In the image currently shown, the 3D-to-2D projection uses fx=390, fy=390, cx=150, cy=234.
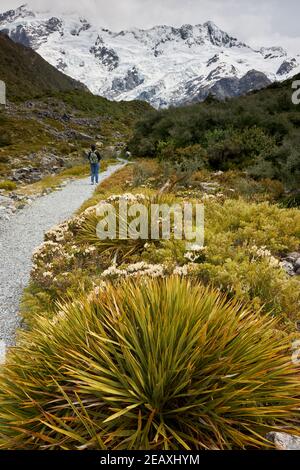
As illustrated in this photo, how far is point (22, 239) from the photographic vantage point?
32.3ft

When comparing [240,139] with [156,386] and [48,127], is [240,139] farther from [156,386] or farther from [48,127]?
[48,127]

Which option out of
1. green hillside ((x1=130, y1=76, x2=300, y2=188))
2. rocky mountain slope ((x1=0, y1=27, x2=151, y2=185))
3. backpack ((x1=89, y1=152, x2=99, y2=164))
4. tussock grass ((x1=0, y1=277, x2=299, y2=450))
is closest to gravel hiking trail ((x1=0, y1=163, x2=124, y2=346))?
backpack ((x1=89, y1=152, x2=99, y2=164))

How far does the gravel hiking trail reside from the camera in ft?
19.6

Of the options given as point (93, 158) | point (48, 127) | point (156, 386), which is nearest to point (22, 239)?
point (156, 386)

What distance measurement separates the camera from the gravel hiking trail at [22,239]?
5.98m

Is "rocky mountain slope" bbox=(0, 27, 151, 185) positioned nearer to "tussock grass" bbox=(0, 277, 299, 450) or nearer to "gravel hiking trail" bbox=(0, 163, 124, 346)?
"gravel hiking trail" bbox=(0, 163, 124, 346)

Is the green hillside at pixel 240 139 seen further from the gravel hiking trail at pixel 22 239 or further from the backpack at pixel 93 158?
the gravel hiking trail at pixel 22 239

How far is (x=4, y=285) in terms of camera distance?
696 cm

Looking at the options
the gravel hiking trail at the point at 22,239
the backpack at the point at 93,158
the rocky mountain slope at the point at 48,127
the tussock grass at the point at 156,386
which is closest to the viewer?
the tussock grass at the point at 156,386

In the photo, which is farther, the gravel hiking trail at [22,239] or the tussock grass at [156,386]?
the gravel hiking trail at [22,239]

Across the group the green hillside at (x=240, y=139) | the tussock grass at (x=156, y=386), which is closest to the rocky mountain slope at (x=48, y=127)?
the green hillside at (x=240, y=139)

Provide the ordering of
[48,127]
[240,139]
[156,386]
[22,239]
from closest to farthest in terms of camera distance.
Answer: [156,386] < [22,239] < [240,139] < [48,127]

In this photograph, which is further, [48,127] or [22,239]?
[48,127]

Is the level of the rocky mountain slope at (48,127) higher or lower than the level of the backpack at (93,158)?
higher
